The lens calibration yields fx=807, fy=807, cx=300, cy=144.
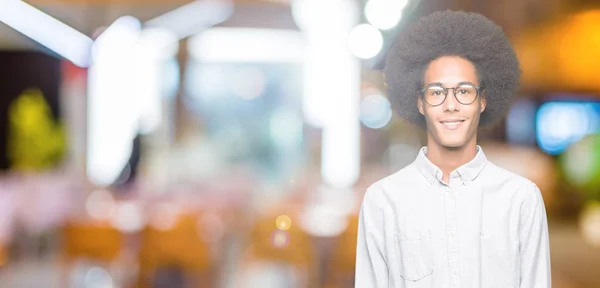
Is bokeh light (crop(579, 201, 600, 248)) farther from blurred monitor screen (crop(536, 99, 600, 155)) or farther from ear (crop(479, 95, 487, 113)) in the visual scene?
ear (crop(479, 95, 487, 113))

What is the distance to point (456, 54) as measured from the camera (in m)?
1.31

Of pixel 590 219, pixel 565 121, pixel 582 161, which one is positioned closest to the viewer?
pixel 565 121

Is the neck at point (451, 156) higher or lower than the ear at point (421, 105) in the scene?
lower

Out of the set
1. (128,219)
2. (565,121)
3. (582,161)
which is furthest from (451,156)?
(582,161)

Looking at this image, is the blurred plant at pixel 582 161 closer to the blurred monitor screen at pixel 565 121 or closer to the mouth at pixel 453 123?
the blurred monitor screen at pixel 565 121

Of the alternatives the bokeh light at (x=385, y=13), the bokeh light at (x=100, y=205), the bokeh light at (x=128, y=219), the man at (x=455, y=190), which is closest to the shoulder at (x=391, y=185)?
the man at (x=455, y=190)

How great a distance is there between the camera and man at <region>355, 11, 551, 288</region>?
4.23 ft

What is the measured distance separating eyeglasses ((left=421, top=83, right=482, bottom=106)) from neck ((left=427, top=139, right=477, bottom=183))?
0.07 metres

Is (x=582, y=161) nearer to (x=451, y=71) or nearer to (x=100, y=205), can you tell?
(x=100, y=205)

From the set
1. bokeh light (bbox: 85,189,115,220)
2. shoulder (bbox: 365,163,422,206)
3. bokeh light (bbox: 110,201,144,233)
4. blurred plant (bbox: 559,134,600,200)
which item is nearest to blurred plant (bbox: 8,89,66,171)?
bokeh light (bbox: 85,189,115,220)

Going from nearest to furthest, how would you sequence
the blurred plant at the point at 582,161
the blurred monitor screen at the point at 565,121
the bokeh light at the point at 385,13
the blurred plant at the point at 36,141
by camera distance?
the bokeh light at the point at 385,13 < the blurred monitor screen at the point at 565,121 < the blurred plant at the point at 582,161 < the blurred plant at the point at 36,141

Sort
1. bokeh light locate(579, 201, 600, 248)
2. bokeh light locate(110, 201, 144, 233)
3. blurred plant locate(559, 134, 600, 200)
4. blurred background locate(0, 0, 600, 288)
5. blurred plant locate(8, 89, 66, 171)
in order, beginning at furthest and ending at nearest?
blurred plant locate(8, 89, 66, 171)
bokeh light locate(579, 201, 600, 248)
blurred plant locate(559, 134, 600, 200)
bokeh light locate(110, 201, 144, 233)
blurred background locate(0, 0, 600, 288)

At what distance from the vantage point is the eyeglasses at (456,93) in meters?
1.29

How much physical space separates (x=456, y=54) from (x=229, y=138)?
30.7ft
